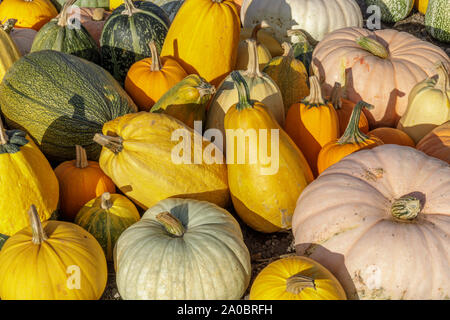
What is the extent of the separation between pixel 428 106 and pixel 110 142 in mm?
2127

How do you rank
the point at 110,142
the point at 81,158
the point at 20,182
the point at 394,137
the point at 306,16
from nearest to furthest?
1. the point at 20,182
2. the point at 110,142
3. the point at 81,158
4. the point at 394,137
5. the point at 306,16

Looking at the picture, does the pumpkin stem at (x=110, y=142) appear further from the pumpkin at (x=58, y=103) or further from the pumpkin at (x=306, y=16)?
the pumpkin at (x=306, y=16)

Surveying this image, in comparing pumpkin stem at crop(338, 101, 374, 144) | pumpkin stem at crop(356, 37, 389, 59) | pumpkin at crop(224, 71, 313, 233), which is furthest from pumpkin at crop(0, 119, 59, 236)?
pumpkin stem at crop(356, 37, 389, 59)

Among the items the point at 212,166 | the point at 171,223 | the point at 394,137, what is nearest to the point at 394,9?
the point at 394,137

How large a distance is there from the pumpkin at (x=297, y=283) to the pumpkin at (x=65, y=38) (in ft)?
8.45

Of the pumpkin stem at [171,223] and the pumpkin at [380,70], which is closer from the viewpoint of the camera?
the pumpkin stem at [171,223]

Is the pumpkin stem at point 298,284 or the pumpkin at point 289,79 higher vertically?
the pumpkin at point 289,79

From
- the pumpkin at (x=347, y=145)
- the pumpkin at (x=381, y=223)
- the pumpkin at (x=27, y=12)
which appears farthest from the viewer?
the pumpkin at (x=27, y=12)

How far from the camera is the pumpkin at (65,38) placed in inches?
164

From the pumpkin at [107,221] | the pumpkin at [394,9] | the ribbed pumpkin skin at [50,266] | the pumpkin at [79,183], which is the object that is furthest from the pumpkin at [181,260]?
the pumpkin at [394,9]

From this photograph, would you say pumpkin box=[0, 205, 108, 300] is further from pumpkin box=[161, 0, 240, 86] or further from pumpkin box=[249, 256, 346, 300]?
pumpkin box=[161, 0, 240, 86]

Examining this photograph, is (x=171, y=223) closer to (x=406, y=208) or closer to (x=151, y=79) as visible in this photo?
(x=406, y=208)

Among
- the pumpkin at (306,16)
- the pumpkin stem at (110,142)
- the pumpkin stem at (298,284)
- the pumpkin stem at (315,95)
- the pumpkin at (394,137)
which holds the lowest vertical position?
the pumpkin stem at (298,284)

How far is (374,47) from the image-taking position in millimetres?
4078
